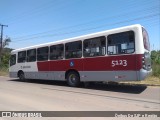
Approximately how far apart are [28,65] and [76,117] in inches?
521

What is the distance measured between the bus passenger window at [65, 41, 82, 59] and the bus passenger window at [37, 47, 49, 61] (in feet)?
7.42

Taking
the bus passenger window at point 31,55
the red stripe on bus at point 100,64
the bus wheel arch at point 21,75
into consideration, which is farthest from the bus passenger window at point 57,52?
the bus wheel arch at point 21,75

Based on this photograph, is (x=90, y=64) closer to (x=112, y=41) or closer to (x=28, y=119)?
(x=112, y=41)

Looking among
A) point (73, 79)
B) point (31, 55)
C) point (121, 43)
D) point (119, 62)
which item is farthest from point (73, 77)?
point (31, 55)

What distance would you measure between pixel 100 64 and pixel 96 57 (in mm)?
490

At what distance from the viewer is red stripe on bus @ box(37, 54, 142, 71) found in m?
12.4

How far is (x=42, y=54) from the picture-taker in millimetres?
18453

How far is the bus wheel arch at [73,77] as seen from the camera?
51.1ft

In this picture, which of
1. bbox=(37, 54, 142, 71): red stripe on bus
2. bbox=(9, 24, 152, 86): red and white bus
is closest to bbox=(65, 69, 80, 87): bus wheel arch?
bbox=(9, 24, 152, 86): red and white bus

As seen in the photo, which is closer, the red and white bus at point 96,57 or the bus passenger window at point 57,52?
the red and white bus at point 96,57

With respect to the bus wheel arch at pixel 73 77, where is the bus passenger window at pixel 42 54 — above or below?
above

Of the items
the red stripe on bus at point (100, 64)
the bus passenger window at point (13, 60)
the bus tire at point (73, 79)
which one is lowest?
the bus tire at point (73, 79)

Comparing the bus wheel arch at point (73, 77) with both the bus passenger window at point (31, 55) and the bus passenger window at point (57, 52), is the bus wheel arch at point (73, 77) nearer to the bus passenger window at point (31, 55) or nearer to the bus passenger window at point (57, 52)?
the bus passenger window at point (57, 52)

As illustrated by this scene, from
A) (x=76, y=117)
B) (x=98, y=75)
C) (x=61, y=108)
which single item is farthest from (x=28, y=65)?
(x=76, y=117)
